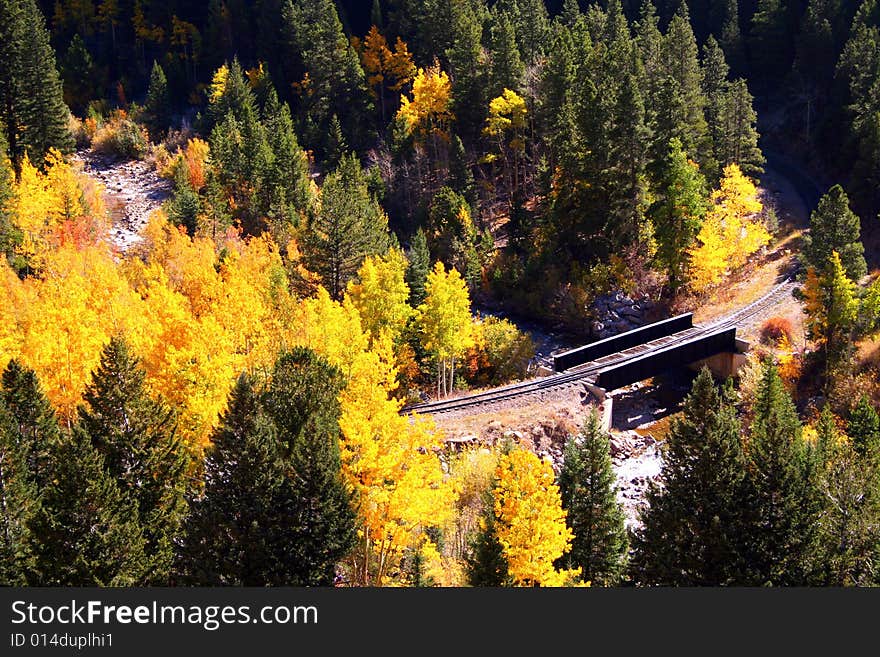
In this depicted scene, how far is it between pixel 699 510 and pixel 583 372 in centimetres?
2275

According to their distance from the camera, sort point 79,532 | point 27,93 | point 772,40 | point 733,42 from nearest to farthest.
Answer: point 79,532
point 27,93
point 772,40
point 733,42

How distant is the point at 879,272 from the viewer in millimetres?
61594

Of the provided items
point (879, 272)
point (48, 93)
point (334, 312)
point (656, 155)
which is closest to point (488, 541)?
point (334, 312)

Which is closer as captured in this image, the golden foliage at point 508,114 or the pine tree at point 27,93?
the pine tree at point 27,93

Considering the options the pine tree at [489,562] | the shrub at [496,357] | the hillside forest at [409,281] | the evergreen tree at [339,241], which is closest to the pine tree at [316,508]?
the hillside forest at [409,281]

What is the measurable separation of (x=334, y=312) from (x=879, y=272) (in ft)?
139

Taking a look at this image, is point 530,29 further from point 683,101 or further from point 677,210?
point 677,210

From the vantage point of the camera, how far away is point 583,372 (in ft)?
167

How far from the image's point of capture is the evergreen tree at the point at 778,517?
27.0 m

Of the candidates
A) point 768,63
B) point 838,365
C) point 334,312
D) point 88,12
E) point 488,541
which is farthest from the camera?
point 88,12

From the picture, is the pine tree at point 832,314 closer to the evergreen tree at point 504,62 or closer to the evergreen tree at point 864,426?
the evergreen tree at point 864,426

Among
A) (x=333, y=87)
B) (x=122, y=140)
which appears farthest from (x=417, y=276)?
(x=122, y=140)

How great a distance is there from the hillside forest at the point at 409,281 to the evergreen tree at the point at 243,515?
0.32ft

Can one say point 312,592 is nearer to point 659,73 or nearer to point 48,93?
point 659,73
